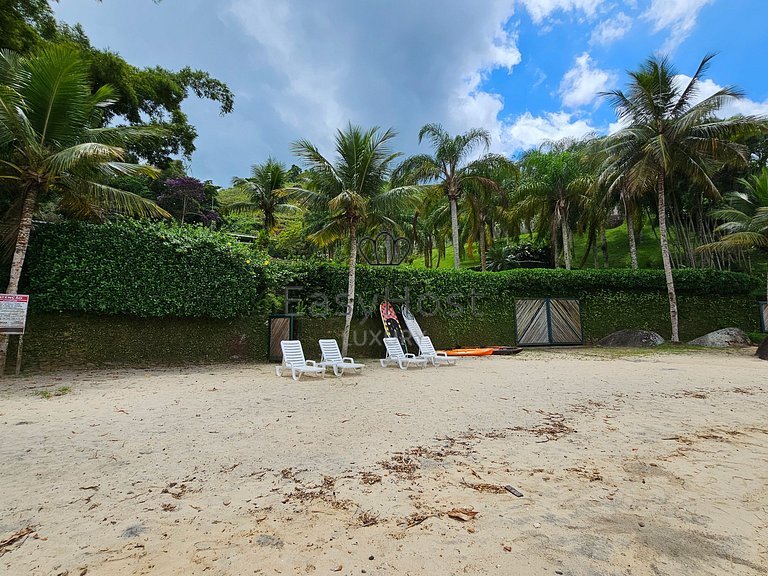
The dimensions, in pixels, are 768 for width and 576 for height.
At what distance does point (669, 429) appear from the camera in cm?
480

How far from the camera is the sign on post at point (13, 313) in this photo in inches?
311

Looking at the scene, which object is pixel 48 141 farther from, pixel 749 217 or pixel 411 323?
pixel 749 217

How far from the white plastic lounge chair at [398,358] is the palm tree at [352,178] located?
150 centimetres

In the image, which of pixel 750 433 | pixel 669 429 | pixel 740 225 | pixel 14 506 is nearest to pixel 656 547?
pixel 669 429

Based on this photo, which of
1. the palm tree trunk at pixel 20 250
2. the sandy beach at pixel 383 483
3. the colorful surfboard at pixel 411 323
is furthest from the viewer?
the colorful surfboard at pixel 411 323

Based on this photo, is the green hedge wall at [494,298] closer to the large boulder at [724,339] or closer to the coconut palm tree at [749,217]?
the large boulder at [724,339]

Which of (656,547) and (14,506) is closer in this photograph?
(656,547)

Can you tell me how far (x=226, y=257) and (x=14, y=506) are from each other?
834 centimetres

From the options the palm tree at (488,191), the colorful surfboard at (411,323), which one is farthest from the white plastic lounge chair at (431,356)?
the palm tree at (488,191)

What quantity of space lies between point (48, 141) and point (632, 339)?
19782 mm

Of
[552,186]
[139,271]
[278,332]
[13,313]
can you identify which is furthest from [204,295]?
[552,186]

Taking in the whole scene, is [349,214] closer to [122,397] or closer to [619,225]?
[122,397]

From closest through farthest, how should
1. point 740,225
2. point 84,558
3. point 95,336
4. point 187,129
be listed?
1. point 84,558
2. point 95,336
3. point 740,225
4. point 187,129

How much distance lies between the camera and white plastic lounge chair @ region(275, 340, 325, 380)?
347 inches
